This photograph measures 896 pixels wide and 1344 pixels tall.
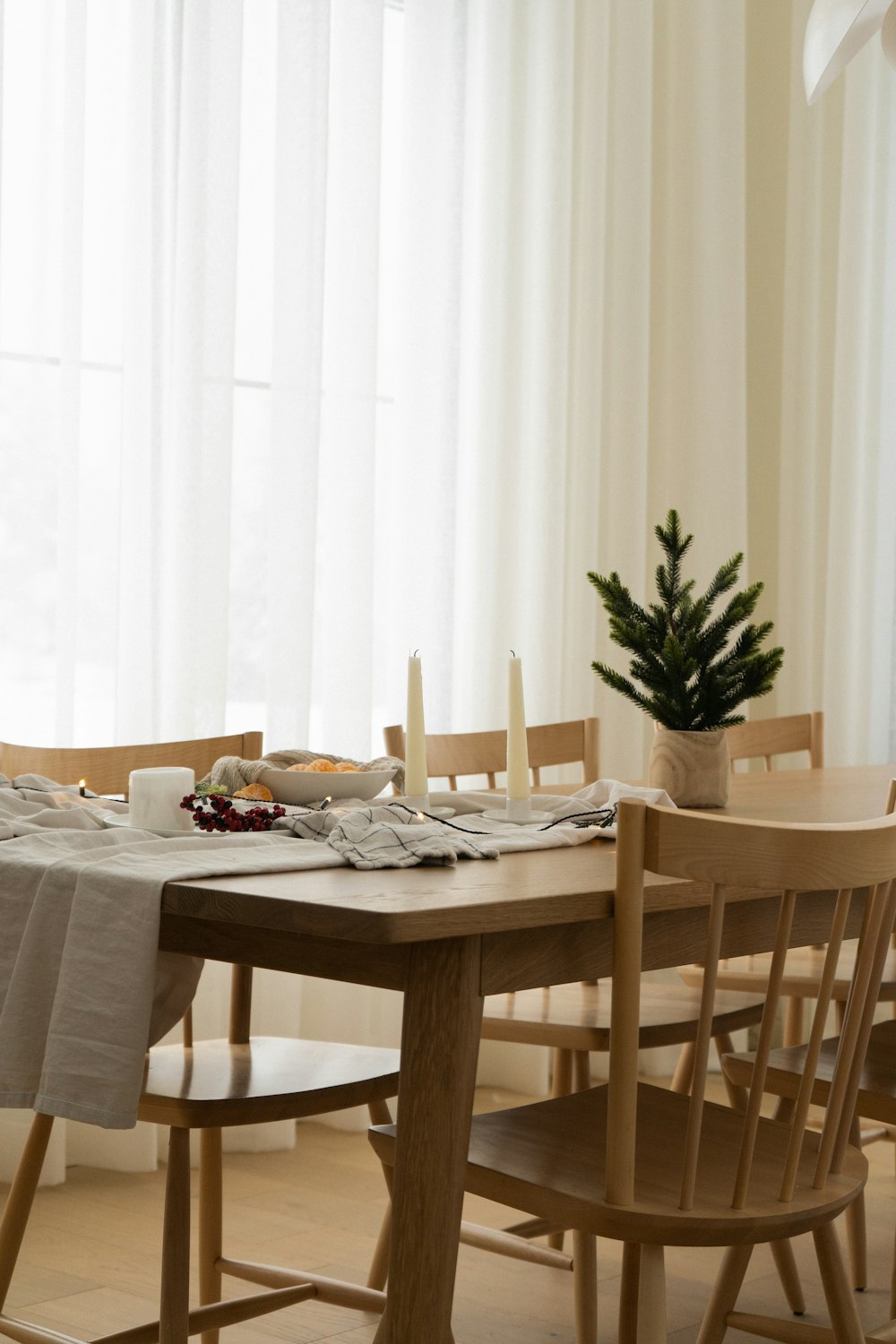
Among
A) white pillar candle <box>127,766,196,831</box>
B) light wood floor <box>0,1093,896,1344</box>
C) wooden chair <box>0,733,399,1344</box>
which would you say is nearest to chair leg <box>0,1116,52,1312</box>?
wooden chair <box>0,733,399,1344</box>

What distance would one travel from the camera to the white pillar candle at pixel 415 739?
1.71 metres

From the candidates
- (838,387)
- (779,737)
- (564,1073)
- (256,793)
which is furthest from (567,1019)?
(838,387)

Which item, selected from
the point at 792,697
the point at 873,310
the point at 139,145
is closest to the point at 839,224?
the point at 873,310

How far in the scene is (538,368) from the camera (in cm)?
365

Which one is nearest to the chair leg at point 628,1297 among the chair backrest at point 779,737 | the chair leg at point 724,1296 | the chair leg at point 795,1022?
the chair leg at point 724,1296

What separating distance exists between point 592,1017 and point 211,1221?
0.57 metres

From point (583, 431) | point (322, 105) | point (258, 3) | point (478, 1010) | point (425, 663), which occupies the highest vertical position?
point (258, 3)

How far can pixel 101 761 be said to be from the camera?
211 cm

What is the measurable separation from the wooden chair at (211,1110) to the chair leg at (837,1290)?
523 mm

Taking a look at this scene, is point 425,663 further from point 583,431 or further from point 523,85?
point 523,85

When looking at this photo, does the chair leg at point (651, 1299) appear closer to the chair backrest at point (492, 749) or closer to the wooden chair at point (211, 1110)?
the wooden chair at point (211, 1110)

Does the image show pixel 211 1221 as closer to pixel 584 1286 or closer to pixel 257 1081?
pixel 257 1081

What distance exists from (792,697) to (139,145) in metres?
2.11

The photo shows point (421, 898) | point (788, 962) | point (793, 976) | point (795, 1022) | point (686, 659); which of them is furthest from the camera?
point (795, 1022)
